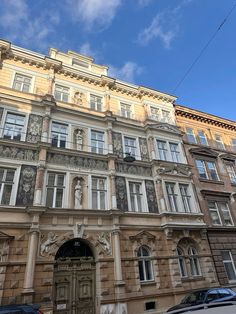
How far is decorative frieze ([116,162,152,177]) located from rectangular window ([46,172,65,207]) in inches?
152

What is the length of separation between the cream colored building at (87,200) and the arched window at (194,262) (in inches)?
2.7

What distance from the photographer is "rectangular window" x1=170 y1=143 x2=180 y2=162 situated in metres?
18.8

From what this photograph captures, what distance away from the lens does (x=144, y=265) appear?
530 inches

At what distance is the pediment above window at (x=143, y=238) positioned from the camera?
1372cm

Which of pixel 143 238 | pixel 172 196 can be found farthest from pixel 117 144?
pixel 143 238

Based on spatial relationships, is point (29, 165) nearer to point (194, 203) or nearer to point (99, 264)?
point (99, 264)

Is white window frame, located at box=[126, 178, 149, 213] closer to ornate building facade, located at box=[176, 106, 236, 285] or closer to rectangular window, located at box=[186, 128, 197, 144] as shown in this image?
ornate building facade, located at box=[176, 106, 236, 285]

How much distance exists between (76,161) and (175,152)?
8.59 meters

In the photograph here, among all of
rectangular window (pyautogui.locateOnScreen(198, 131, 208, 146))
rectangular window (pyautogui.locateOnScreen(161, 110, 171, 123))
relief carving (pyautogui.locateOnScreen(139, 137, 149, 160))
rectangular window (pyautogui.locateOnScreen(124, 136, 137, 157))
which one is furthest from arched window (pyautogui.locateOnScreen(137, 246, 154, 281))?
rectangular window (pyautogui.locateOnScreen(198, 131, 208, 146))

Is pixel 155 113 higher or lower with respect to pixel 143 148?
higher

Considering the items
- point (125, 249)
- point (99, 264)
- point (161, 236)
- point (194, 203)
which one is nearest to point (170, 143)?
point (194, 203)

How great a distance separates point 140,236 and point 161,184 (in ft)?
13.2

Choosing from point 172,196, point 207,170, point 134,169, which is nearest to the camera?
point 134,169

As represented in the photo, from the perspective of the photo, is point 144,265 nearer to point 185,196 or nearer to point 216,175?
point 185,196
